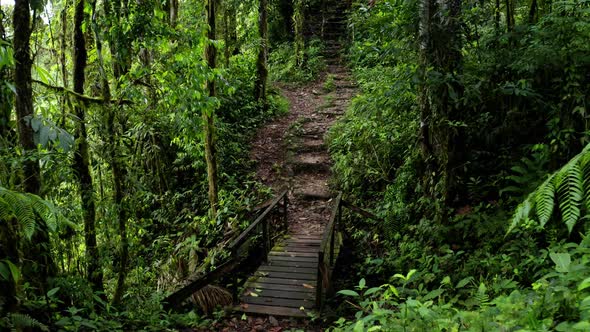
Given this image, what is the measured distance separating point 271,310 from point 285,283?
0.79 metres

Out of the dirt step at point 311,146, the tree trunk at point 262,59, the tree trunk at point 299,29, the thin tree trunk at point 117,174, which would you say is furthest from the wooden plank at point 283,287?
the tree trunk at point 299,29

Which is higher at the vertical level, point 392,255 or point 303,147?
point 303,147

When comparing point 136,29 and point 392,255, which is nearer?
point 136,29

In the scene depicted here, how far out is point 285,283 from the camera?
6.55 m

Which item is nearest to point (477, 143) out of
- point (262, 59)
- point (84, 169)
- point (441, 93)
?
point (441, 93)

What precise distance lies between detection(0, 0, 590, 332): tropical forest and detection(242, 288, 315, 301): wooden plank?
3cm

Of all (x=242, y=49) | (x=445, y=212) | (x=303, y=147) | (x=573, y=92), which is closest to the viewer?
(x=573, y=92)

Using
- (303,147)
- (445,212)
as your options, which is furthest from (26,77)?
(303,147)

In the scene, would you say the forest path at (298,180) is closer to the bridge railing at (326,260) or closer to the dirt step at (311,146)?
the dirt step at (311,146)

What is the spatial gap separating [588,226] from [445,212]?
2.10 meters

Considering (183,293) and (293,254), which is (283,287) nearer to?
(293,254)

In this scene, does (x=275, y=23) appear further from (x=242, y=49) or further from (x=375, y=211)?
(x=375, y=211)

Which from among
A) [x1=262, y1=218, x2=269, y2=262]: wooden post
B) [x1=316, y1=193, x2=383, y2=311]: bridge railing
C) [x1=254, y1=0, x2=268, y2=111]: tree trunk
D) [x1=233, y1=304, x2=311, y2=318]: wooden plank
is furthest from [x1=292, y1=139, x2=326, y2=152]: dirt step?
[x1=233, y1=304, x2=311, y2=318]: wooden plank

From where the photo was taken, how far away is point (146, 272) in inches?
290
